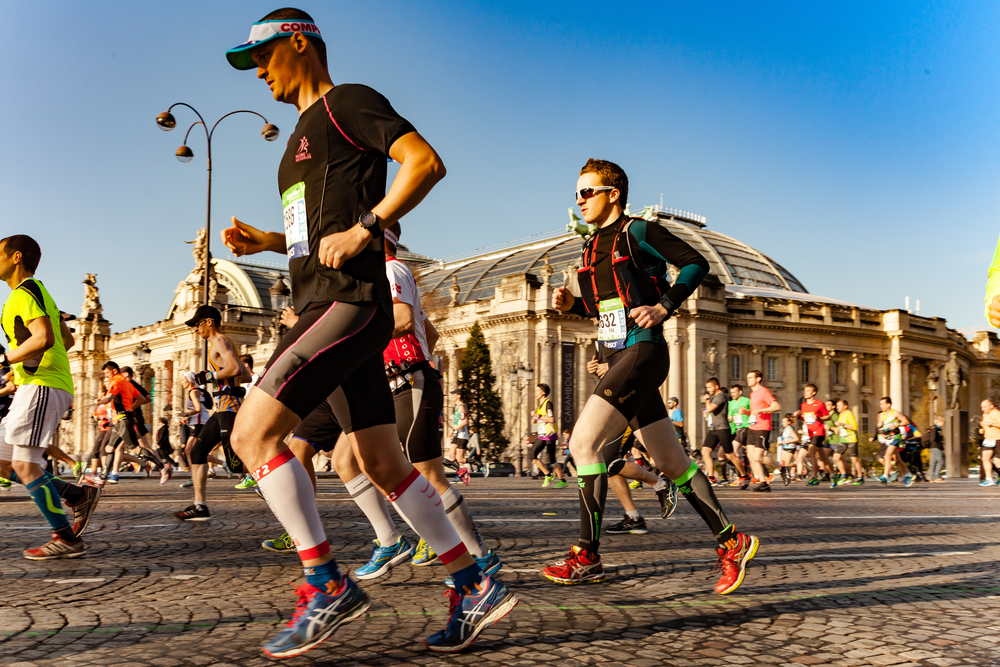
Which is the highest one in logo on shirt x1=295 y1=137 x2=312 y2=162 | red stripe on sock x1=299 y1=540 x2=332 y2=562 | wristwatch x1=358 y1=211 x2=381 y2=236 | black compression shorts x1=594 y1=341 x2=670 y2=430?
logo on shirt x1=295 y1=137 x2=312 y2=162

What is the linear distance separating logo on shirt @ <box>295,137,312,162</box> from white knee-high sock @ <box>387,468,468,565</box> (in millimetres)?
1191

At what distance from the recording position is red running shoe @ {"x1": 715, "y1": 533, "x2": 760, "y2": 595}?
4230mm

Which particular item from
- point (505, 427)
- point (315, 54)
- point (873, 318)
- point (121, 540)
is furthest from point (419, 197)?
point (873, 318)

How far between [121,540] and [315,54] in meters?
4.30

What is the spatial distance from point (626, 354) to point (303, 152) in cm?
205

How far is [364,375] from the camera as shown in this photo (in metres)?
3.50

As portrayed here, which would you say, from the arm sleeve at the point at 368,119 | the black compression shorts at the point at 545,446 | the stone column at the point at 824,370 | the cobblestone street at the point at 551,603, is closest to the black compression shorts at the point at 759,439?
the black compression shorts at the point at 545,446

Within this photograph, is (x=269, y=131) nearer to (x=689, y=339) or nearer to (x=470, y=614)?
(x=470, y=614)

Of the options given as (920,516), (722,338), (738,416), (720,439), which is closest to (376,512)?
(920,516)

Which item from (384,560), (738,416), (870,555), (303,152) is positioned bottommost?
(870,555)

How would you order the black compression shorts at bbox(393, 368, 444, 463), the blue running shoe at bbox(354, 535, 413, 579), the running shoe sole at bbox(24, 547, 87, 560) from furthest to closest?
1. the running shoe sole at bbox(24, 547, 87, 560)
2. the black compression shorts at bbox(393, 368, 444, 463)
3. the blue running shoe at bbox(354, 535, 413, 579)

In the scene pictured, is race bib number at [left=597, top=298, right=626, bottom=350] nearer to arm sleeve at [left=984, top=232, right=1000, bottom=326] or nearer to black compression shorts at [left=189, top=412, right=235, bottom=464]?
arm sleeve at [left=984, top=232, right=1000, bottom=326]

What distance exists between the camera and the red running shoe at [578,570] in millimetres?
4441

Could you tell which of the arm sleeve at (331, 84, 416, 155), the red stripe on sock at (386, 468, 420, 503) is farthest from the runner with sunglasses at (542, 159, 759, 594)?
the arm sleeve at (331, 84, 416, 155)
